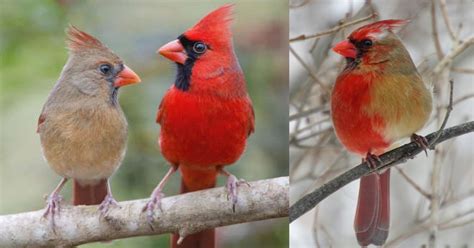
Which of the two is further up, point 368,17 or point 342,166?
point 368,17

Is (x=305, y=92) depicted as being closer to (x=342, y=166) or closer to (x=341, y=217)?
(x=342, y=166)

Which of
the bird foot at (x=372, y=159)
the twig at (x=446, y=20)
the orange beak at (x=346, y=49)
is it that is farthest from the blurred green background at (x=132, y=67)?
the twig at (x=446, y=20)

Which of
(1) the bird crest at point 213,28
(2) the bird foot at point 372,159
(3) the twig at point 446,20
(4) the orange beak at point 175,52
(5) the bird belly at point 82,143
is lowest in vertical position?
(5) the bird belly at point 82,143

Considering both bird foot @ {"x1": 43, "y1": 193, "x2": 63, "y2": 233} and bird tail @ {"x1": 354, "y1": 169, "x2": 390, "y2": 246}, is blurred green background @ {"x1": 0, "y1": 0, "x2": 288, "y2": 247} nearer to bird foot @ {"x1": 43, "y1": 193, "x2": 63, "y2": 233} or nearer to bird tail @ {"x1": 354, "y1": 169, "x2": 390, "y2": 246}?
bird foot @ {"x1": 43, "y1": 193, "x2": 63, "y2": 233}

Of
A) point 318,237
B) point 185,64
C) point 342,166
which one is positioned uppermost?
point 185,64

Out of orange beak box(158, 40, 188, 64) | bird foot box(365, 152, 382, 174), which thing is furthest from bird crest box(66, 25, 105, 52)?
bird foot box(365, 152, 382, 174)

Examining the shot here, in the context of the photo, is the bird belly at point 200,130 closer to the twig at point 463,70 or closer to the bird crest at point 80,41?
the bird crest at point 80,41

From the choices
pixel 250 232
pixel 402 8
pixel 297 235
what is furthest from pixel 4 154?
pixel 402 8

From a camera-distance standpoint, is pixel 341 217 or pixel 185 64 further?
pixel 341 217
